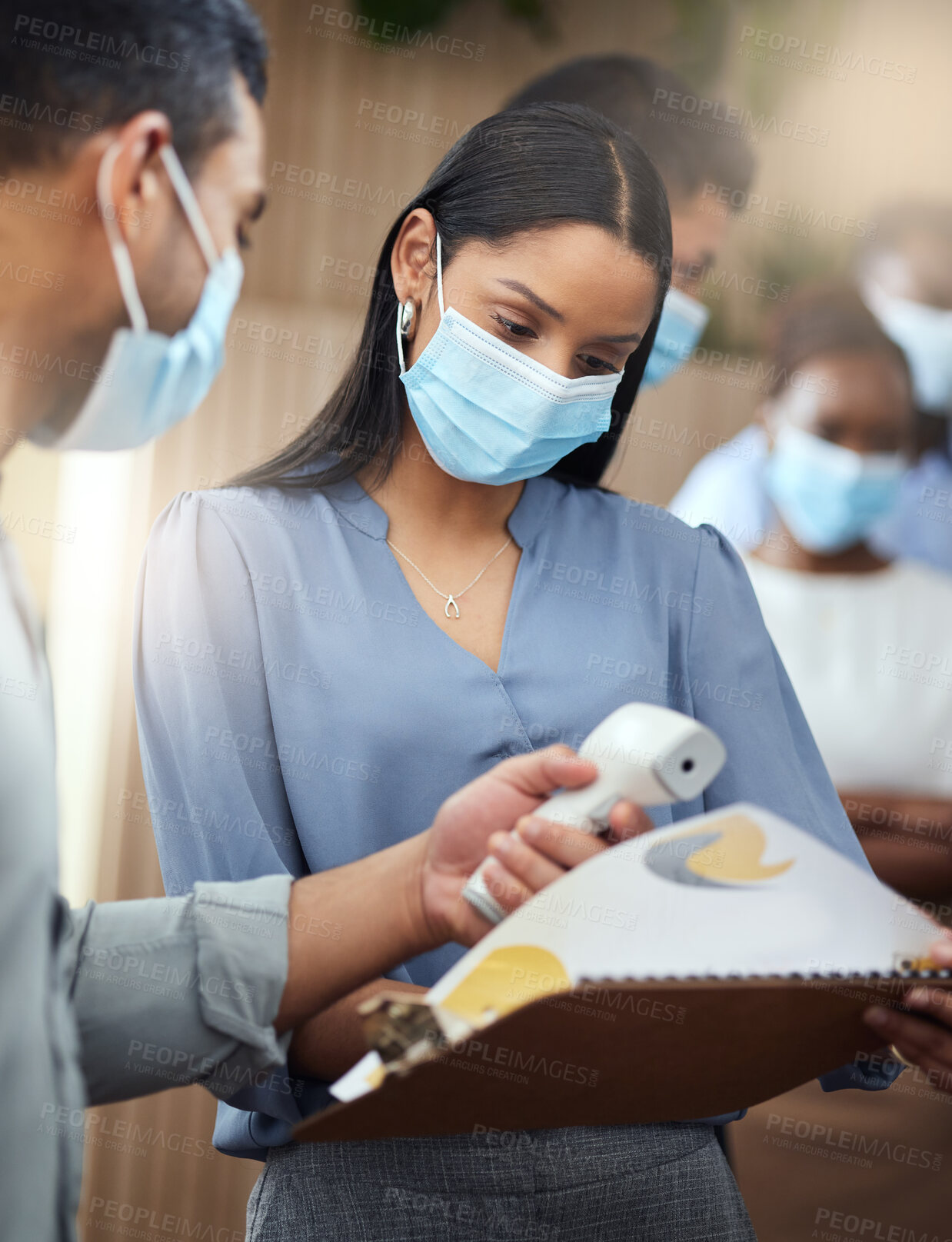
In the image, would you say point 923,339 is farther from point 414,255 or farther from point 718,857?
point 718,857

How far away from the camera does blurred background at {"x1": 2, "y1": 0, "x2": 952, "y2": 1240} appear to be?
6.29ft

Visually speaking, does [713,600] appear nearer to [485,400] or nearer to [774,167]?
[485,400]

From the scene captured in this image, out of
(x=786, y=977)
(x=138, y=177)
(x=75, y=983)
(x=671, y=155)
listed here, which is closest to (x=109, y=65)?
(x=138, y=177)

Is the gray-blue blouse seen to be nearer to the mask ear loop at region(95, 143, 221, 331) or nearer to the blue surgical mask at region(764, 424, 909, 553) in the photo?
the mask ear loop at region(95, 143, 221, 331)

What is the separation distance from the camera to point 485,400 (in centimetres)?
104

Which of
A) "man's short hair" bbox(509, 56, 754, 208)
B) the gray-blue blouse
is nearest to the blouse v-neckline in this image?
the gray-blue blouse

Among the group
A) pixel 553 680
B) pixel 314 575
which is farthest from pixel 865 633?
pixel 314 575

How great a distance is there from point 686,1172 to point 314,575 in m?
0.63

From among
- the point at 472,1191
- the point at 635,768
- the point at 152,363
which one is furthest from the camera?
the point at 152,363

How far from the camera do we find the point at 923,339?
8.11ft

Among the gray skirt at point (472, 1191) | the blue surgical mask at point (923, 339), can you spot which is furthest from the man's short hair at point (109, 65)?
the blue surgical mask at point (923, 339)

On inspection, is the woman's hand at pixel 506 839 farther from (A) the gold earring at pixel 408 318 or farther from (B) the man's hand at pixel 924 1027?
(A) the gold earring at pixel 408 318

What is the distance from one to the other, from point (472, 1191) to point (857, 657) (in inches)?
60.8

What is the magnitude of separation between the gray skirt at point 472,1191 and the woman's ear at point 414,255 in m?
0.79
